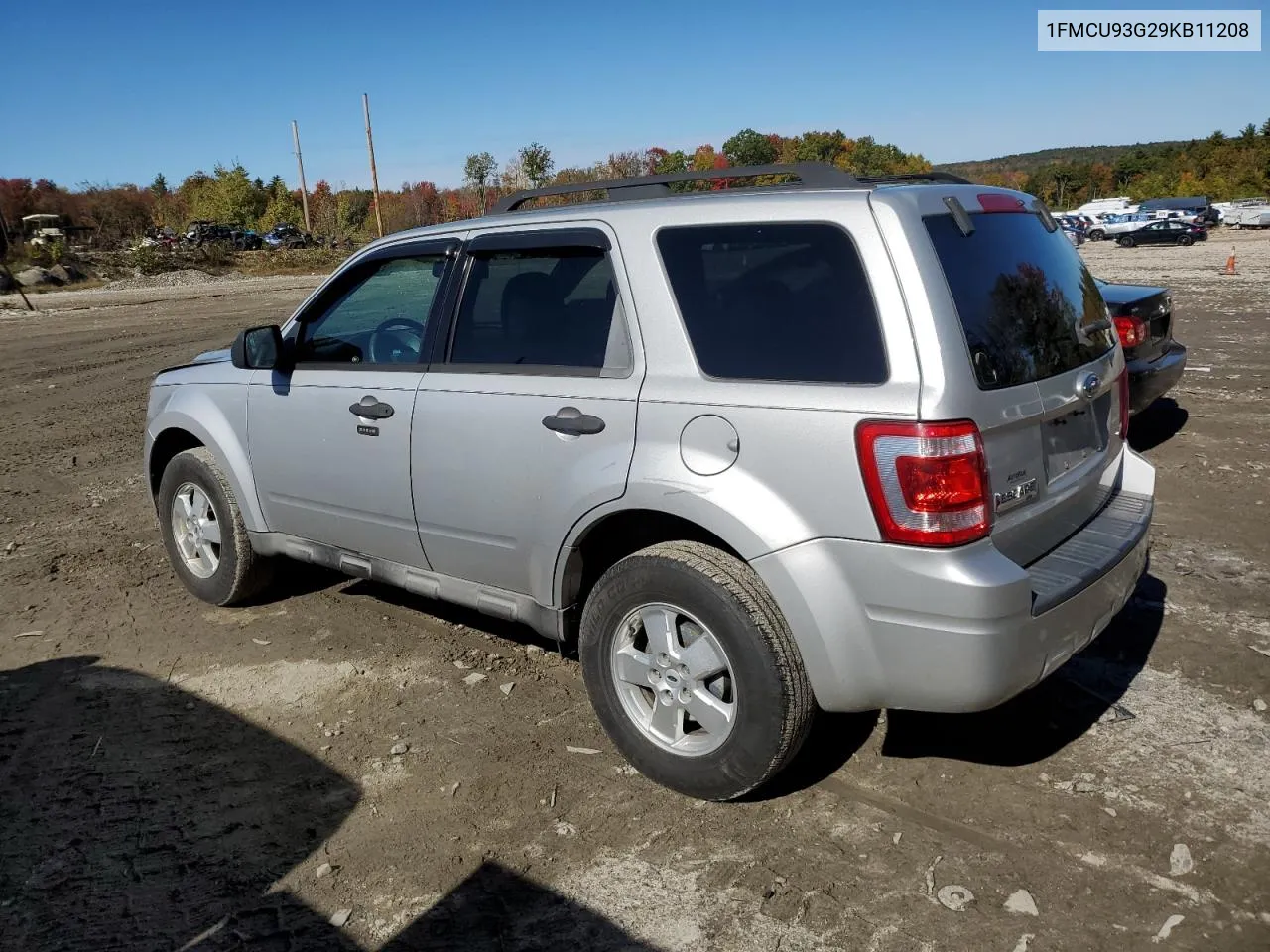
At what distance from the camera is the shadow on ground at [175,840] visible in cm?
290

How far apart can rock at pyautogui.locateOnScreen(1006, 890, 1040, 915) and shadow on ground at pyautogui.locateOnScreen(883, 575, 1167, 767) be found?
0.76 m

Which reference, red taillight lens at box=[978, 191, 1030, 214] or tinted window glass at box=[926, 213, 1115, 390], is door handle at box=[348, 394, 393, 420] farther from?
red taillight lens at box=[978, 191, 1030, 214]

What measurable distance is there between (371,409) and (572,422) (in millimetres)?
1147

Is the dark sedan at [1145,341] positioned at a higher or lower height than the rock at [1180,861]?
higher

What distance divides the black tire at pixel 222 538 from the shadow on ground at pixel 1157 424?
21.2 ft

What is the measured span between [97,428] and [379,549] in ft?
26.1

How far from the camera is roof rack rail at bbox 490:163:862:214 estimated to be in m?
3.39

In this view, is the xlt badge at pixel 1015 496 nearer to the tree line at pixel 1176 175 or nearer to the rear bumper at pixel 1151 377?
the rear bumper at pixel 1151 377

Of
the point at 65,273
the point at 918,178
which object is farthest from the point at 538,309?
the point at 65,273

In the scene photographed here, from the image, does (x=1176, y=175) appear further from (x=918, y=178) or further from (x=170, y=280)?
(x=918, y=178)

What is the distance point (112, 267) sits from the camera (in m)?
44.8

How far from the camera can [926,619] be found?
290 cm

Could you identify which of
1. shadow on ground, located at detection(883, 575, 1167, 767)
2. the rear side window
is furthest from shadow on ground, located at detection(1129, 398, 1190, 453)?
the rear side window

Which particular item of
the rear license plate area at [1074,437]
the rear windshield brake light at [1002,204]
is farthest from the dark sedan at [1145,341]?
the rear windshield brake light at [1002,204]
